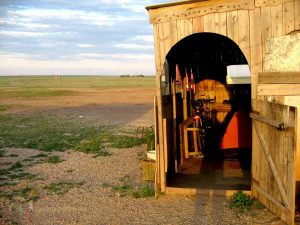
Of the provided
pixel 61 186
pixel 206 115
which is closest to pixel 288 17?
pixel 206 115

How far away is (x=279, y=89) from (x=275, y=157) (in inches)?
57.1

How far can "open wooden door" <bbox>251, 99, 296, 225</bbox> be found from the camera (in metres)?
5.99

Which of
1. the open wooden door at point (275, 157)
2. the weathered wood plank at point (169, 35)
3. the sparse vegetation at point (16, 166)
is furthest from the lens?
the sparse vegetation at point (16, 166)

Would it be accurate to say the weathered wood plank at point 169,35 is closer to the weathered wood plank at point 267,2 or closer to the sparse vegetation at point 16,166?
the weathered wood plank at point 267,2

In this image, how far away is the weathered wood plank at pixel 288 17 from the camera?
6781 millimetres

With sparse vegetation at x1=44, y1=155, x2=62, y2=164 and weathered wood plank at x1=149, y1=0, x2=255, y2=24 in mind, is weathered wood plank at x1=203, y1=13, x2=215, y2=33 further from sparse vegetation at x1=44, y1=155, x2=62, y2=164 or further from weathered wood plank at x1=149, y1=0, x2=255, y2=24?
sparse vegetation at x1=44, y1=155, x2=62, y2=164

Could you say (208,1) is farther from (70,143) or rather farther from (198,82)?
(70,143)

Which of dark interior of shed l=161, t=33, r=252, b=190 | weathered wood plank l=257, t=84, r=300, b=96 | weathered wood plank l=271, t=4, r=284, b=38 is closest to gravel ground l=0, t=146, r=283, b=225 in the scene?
dark interior of shed l=161, t=33, r=252, b=190

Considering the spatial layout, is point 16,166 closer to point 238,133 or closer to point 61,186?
point 61,186

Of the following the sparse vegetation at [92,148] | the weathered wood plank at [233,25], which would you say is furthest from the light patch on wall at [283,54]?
the sparse vegetation at [92,148]

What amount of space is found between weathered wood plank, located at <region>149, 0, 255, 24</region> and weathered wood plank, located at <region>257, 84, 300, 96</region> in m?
1.67

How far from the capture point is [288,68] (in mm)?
7031

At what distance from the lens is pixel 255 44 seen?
285 inches

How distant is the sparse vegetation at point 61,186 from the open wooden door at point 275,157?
4.51 meters
